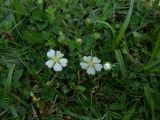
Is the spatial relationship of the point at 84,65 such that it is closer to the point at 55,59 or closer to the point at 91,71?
the point at 91,71

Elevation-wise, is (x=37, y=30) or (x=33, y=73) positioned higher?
(x=37, y=30)

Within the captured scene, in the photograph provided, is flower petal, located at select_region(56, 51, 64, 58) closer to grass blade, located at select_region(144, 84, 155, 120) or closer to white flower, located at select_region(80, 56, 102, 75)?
white flower, located at select_region(80, 56, 102, 75)

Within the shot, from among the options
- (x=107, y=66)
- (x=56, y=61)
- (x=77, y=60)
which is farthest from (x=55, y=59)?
(x=107, y=66)

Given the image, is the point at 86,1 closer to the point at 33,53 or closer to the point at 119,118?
the point at 33,53

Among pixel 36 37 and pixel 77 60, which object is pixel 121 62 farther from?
pixel 36 37

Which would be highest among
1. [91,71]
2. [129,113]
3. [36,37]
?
[36,37]

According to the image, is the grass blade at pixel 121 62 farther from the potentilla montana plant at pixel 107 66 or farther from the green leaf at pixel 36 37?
the green leaf at pixel 36 37

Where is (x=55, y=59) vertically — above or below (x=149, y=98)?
above

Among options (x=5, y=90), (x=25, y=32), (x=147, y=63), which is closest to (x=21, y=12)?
(x=25, y=32)
